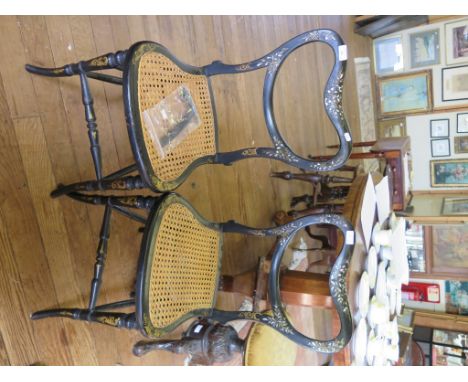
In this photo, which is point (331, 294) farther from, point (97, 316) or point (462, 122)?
point (462, 122)

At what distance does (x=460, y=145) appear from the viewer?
430 cm

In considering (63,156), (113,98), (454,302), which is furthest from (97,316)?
(454,302)

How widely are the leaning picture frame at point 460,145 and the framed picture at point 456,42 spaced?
0.83 metres

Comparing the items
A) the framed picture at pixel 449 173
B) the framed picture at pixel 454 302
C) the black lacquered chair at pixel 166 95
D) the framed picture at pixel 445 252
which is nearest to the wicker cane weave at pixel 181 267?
the black lacquered chair at pixel 166 95

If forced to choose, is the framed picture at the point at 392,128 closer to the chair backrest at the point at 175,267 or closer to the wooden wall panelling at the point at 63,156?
Answer: the chair backrest at the point at 175,267

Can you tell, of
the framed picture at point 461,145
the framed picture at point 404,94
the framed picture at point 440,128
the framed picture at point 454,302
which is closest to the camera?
the framed picture at point 454,302

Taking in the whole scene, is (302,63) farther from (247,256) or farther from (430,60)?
(430,60)

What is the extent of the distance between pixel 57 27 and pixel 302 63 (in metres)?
1.94

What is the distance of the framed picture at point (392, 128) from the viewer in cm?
464

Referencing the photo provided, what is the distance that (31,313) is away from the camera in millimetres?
1282

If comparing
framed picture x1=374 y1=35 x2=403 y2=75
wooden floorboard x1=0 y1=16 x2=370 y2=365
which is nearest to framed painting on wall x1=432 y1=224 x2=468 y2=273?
framed picture x1=374 y1=35 x2=403 y2=75

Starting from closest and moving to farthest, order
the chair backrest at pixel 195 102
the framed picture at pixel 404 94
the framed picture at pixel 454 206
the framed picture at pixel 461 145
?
the chair backrest at pixel 195 102
the framed picture at pixel 454 206
the framed picture at pixel 461 145
the framed picture at pixel 404 94

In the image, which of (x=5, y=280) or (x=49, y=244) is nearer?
(x=5, y=280)

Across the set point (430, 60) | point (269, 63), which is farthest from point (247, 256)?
point (430, 60)
